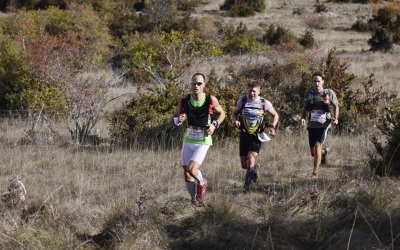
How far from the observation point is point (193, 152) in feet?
19.2

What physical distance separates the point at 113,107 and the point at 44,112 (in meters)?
1.85

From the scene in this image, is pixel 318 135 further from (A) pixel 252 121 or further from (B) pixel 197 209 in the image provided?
(B) pixel 197 209

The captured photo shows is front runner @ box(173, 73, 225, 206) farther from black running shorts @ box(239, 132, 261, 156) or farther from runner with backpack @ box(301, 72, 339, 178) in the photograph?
runner with backpack @ box(301, 72, 339, 178)

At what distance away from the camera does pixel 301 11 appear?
34250 mm

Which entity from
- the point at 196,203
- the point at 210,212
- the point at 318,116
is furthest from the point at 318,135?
the point at 210,212

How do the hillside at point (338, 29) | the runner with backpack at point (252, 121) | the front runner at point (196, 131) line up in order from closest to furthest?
the front runner at point (196, 131)
the runner with backpack at point (252, 121)
the hillside at point (338, 29)

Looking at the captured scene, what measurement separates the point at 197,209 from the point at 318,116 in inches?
96.6

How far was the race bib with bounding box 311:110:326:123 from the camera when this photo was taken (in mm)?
7141

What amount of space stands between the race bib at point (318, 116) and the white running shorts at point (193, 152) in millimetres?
1989

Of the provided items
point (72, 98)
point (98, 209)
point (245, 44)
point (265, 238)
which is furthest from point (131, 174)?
point (245, 44)

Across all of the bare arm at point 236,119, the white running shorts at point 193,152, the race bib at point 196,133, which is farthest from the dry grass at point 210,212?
the bare arm at point 236,119

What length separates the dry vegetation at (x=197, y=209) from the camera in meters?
4.86

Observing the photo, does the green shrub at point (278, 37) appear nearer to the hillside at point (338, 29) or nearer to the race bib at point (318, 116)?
the hillside at point (338, 29)

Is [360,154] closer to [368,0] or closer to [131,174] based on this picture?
[131,174]
